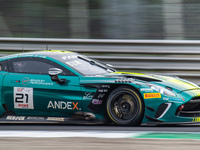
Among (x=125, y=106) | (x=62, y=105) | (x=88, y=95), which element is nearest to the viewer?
(x=125, y=106)

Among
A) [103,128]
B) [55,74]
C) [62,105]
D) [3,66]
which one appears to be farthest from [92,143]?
[3,66]

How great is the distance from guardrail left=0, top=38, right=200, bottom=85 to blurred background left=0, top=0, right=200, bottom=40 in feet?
0.45

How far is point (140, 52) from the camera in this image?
28.6 feet

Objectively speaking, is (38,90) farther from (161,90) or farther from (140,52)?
(140,52)

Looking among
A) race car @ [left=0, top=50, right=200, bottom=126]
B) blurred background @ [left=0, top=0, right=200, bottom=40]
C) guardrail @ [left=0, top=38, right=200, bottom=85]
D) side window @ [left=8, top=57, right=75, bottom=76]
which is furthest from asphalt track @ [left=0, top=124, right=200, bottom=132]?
blurred background @ [left=0, top=0, right=200, bottom=40]

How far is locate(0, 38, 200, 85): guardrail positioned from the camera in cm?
848

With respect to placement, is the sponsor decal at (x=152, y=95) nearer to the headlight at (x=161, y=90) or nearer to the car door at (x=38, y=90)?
the headlight at (x=161, y=90)

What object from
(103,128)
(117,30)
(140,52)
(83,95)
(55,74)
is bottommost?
(103,128)

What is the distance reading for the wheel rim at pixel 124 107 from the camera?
582 centimetres

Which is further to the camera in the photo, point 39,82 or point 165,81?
point 39,82

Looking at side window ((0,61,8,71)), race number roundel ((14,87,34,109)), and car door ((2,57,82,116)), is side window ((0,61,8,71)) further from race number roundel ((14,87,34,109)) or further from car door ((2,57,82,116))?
race number roundel ((14,87,34,109))

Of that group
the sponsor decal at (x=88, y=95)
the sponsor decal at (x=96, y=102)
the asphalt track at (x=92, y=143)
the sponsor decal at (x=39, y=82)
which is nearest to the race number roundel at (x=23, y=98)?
the sponsor decal at (x=39, y=82)

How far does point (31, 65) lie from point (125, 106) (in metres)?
1.74

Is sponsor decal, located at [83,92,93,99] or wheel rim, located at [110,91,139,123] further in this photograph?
sponsor decal, located at [83,92,93,99]
